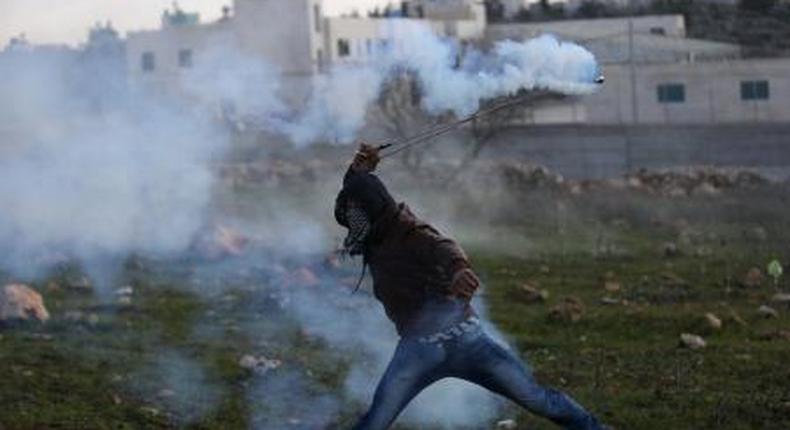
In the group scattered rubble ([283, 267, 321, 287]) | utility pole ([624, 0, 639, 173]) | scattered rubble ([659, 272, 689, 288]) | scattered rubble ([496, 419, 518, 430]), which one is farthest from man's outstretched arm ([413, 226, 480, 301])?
utility pole ([624, 0, 639, 173])

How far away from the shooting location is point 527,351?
12156mm

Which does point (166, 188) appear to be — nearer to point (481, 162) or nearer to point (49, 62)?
point (49, 62)

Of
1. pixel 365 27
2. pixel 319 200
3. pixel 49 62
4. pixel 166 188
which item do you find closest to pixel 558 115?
pixel 365 27

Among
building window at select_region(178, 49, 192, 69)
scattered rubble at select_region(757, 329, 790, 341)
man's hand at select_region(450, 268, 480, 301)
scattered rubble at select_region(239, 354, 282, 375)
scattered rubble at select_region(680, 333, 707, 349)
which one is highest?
building window at select_region(178, 49, 192, 69)

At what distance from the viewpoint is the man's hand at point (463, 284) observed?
744 cm

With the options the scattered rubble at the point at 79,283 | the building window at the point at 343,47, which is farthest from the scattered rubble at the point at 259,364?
the building window at the point at 343,47

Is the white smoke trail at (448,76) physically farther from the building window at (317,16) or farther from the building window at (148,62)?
the building window at (317,16)

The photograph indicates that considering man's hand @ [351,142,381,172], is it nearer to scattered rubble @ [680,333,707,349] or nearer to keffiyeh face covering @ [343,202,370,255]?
keffiyeh face covering @ [343,202,370,255]

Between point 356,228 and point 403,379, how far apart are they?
0.85 m

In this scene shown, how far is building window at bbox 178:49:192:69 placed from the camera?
24.7m

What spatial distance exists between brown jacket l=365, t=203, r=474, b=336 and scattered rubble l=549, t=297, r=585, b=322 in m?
5.97

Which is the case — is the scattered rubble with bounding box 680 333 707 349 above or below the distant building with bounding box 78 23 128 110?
below

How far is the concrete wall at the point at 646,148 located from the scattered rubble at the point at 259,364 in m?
23.4

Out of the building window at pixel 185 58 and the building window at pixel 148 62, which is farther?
the building window at pixel 148 62
